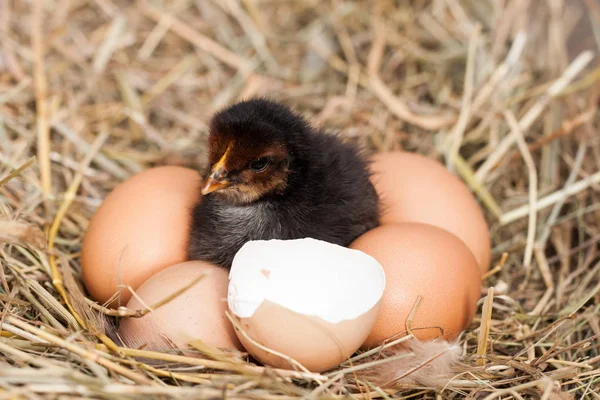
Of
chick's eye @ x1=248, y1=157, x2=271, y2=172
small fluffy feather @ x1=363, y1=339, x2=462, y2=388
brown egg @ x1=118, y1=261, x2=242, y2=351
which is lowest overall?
small fluffy feather @ x1=363, y1=339, x2=462, y2=388

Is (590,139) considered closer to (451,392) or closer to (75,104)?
(451,392)

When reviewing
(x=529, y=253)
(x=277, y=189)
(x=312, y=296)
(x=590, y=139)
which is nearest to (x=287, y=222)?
(x=277, y=189)

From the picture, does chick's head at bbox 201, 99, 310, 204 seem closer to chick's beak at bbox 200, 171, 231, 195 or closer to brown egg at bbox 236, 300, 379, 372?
chick's beak at bbox 200, 171, 231, 195

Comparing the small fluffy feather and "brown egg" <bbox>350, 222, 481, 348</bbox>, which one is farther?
"brown egg" <bbox>350, 222, 481, 348</bbox>

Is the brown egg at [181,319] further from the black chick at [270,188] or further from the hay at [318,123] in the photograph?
the black chick at [270,188]

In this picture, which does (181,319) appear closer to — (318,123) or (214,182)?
(214,182)

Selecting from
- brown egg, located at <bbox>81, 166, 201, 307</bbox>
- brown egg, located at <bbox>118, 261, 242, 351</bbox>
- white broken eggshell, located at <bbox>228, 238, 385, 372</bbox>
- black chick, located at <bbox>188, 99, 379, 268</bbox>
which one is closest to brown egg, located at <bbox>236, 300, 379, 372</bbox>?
white broken eggshell, located at <bbox>228, 238, 385, 372</bbox>
